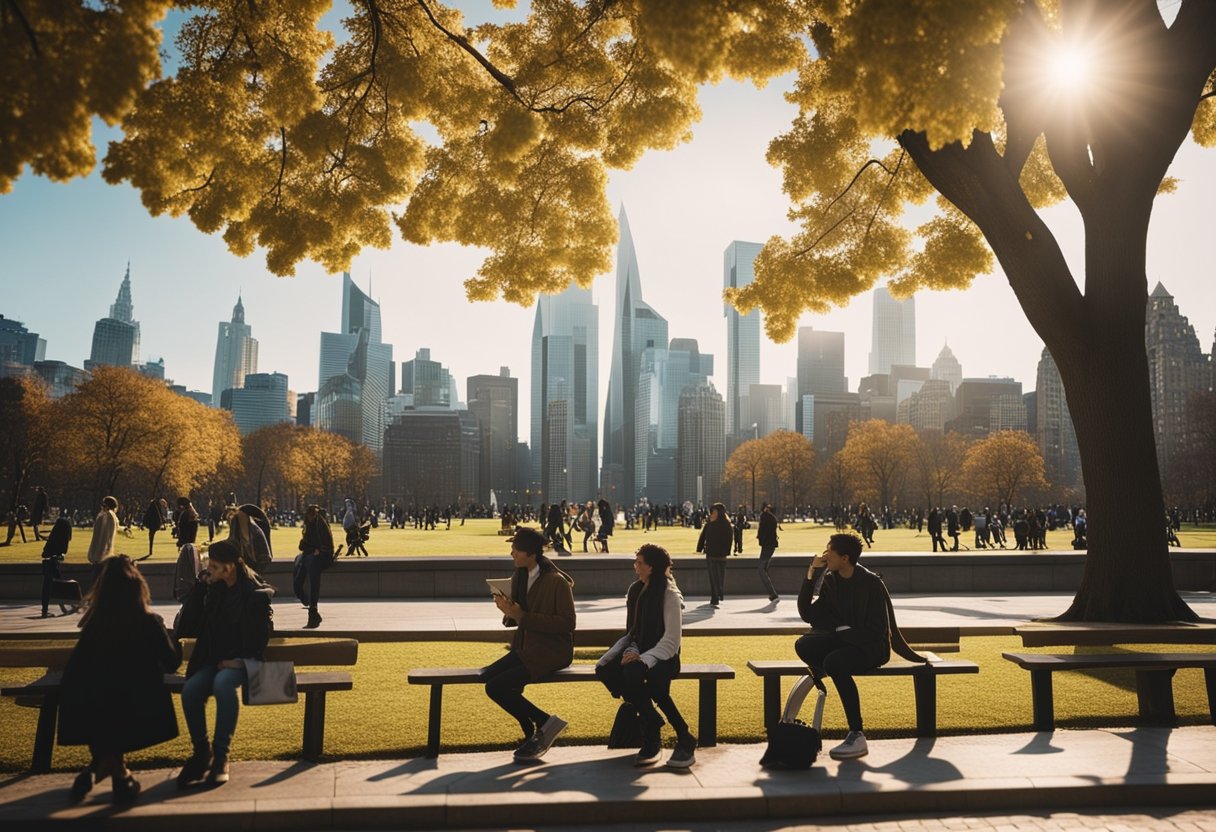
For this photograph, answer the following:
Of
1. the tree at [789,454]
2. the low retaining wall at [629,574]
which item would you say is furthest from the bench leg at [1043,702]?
the tree at [789,454]

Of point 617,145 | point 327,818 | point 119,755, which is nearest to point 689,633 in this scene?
point 327,818

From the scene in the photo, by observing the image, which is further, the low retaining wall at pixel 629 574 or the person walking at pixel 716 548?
the low retaining wall at pixel 629 574

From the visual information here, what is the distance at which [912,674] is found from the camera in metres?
7.54

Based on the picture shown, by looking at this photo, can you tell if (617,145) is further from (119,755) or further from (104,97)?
(119,755)

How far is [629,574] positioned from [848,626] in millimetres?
14047

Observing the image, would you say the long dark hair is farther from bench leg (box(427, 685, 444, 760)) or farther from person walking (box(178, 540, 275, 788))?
bench leg (box(427, 685, 444, 760))

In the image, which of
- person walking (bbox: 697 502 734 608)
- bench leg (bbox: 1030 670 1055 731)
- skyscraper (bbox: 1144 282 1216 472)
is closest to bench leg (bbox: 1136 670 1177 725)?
bench leg (bbox: 1030 670 1055 731)

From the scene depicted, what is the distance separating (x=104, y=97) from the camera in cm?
644

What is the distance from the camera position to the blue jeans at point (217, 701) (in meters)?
6.34

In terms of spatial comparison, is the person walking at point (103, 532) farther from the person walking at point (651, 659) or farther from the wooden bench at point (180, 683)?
the person walking at point (651, 659)

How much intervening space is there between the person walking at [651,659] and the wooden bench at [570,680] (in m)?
0.21

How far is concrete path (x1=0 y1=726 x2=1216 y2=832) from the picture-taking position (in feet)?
18.7

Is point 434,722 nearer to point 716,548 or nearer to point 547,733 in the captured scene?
point 547,733

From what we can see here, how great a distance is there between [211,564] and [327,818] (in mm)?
2062
